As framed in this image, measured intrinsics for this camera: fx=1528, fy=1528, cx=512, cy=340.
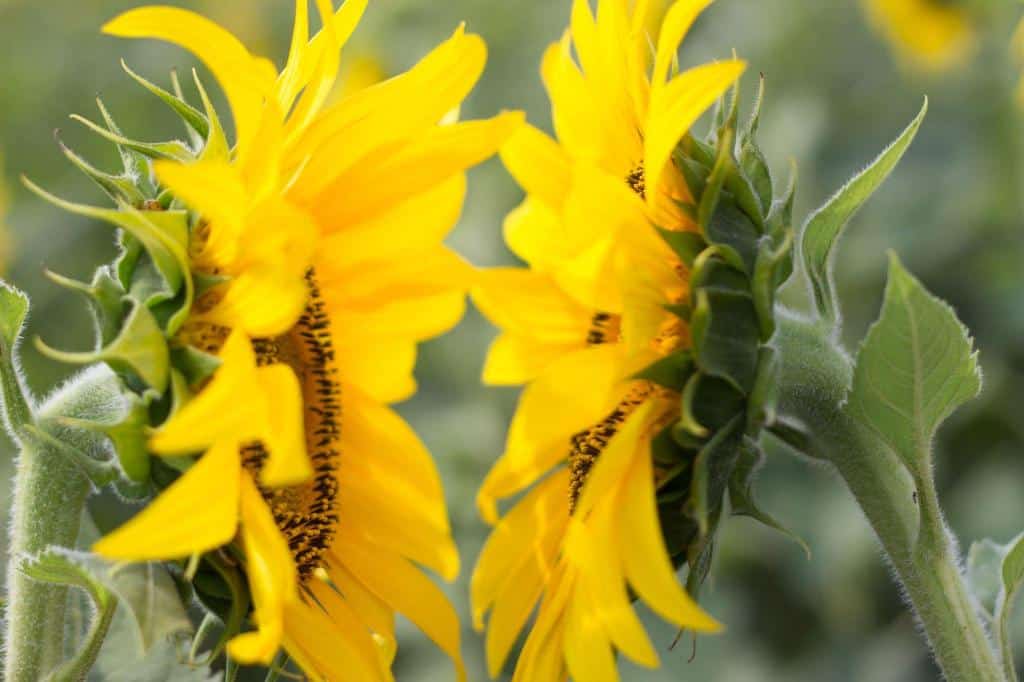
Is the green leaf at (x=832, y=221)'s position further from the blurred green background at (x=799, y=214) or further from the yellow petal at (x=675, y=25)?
the blurred green background at (x=799, y=214)

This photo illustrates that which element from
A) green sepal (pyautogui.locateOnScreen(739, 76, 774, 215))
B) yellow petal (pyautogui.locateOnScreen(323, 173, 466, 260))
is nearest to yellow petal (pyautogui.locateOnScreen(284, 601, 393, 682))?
yellow petal (pyautogui.locateOnScreen(323, 173, 466, 260))

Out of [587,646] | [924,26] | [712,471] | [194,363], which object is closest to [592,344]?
[712,471]

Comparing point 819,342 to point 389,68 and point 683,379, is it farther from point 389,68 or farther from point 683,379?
point 389,68

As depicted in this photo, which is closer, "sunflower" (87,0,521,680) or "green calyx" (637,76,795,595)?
"sunflower" (87,0,521,680)

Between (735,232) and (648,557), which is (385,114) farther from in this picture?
(648,557)

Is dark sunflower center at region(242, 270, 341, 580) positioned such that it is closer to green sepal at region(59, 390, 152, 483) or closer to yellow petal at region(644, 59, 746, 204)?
green sepal at region(59, 390, 152, 483)

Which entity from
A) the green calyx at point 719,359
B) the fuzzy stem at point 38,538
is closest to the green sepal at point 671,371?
the green calyx at point 719,359
